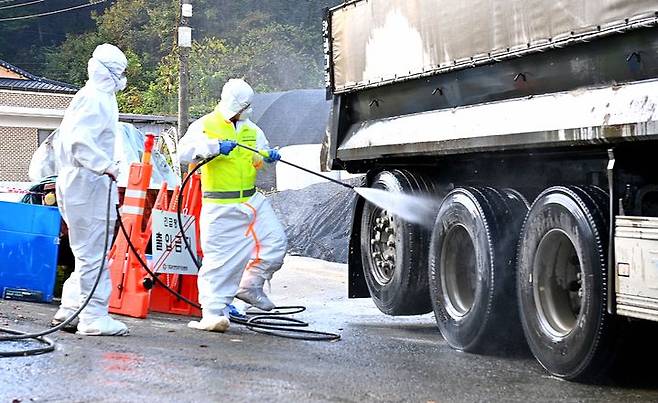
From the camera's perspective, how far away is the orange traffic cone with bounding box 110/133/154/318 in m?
9.38

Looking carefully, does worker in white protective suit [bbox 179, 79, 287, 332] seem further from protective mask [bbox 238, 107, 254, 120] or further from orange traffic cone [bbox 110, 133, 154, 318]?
orange traffic cone [bbox 110, 133, 154, 318]

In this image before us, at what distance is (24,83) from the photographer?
4144 cm

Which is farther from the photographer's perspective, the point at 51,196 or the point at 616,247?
the point at 51,196

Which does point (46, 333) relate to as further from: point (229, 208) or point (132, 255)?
point (132, 255)

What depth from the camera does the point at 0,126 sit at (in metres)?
39.1

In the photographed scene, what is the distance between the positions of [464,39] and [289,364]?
2.45 meters

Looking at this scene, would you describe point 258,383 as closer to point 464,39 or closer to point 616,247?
point 616,247

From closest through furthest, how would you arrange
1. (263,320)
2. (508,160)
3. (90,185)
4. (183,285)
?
(508,160) < (90,185) < (263,320) < (183,285)

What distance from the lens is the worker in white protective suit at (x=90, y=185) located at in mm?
8039

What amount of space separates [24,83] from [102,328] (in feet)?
115

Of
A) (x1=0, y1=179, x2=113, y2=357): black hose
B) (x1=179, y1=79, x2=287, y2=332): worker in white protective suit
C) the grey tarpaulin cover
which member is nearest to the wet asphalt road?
(x1=0, y1=179, x2=113, y2=357): black hose

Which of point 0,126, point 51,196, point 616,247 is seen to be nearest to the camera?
point 616,247

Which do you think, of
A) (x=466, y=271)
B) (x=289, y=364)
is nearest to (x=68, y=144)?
(x=289, y=364)

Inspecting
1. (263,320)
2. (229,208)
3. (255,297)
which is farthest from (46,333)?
(255,297)
